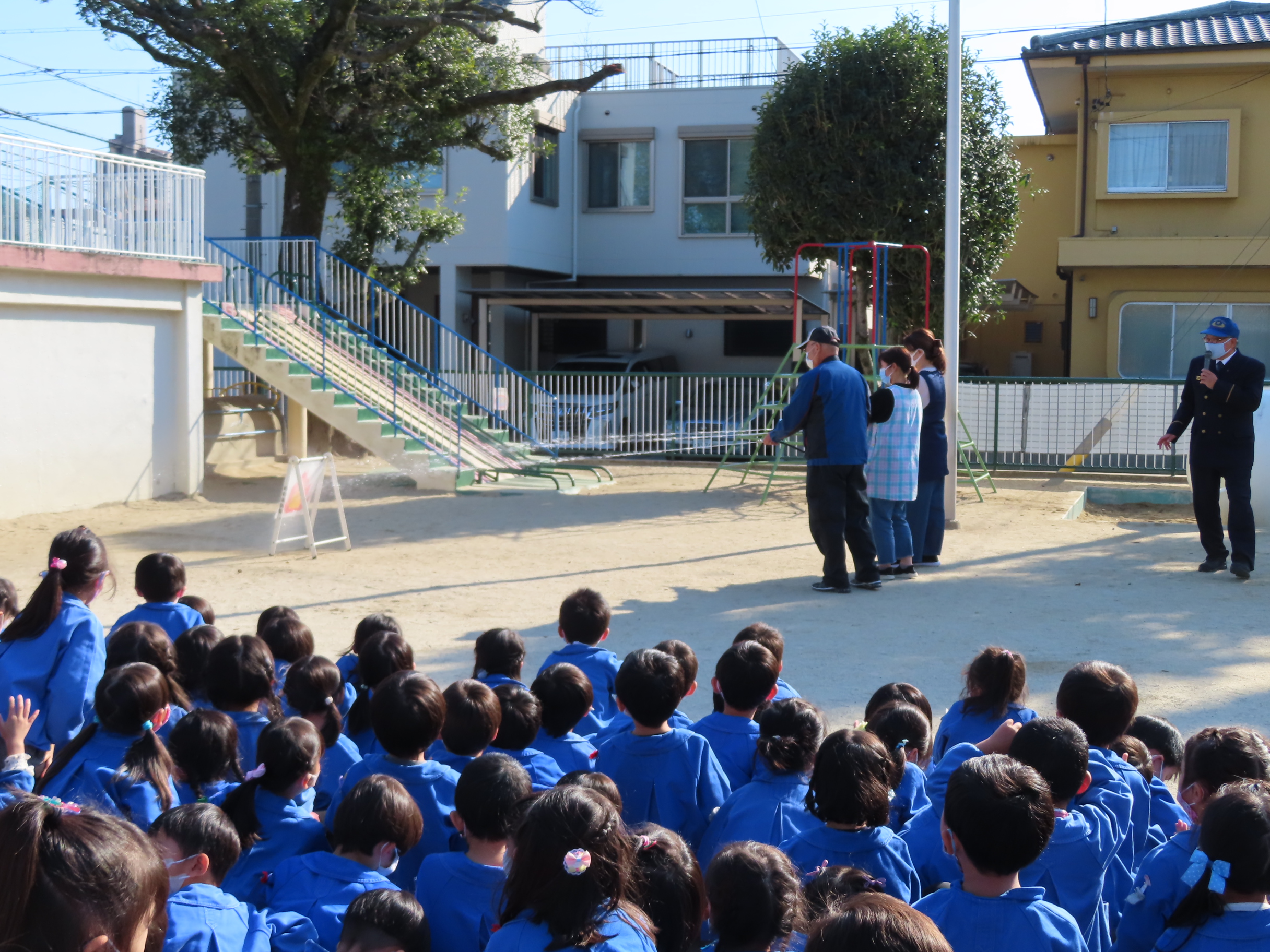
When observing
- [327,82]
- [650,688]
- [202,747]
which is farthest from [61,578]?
[327,82]

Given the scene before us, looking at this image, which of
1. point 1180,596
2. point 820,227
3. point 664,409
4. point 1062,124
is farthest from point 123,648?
point 1062,124

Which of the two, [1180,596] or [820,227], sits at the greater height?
[820,227]

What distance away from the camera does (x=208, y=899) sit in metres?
2.43

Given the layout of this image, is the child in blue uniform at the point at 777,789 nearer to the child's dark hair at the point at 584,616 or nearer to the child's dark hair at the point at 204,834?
the child's dark hair at the point at 204,834

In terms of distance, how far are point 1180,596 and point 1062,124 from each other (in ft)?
51.2

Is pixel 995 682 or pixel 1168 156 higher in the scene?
pixel 1168 156

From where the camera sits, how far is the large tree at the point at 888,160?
47.2 ft

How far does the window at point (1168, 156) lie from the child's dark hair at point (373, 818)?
19.0 m

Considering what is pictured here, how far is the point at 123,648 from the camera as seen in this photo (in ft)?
13.6

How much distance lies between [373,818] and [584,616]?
215 centimetres

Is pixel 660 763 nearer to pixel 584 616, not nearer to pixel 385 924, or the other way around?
pixel 385 924

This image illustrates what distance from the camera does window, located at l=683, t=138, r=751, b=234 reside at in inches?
933

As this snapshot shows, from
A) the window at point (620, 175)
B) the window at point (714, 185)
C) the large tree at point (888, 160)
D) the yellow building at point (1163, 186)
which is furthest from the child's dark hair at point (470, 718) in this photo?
the window at point (620, 175)

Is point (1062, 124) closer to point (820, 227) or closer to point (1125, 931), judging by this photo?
point (820, 227)
